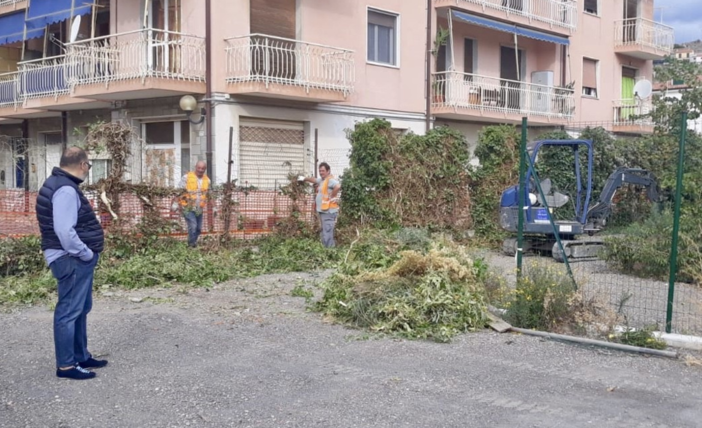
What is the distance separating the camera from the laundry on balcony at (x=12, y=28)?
2123 cm

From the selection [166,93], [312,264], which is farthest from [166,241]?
[166,93]

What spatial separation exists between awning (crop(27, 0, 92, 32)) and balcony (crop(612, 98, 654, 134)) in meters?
19.7

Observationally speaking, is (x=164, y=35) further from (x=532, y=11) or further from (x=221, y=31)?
(x=532, y=11)

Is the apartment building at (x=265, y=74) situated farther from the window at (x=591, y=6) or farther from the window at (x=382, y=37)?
the window at (x=591, y=6)

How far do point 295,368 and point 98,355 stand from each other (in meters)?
1.93

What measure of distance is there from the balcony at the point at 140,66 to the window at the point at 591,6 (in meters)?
16.9

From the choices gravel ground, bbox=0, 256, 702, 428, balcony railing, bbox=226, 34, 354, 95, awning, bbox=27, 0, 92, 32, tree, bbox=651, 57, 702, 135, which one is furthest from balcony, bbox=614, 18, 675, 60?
gravel ground, bbox=0, 256, 702, 428

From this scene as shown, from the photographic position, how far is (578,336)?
24.9 feet

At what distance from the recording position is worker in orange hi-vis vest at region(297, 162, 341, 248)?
45.3 feet

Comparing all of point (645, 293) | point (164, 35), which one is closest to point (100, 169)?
Result: point (164, 35)

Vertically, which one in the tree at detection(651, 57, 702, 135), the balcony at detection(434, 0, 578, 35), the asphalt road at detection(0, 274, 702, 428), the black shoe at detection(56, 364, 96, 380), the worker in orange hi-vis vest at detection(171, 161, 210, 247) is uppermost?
the balcony at detection(434, 0, 578, 35)

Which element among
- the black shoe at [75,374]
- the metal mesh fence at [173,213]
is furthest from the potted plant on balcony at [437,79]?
the black shoe at [75,374]

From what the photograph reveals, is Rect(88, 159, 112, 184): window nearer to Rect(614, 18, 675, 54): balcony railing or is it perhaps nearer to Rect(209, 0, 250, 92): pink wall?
Rect(209, 0, 250, 92): pink wall

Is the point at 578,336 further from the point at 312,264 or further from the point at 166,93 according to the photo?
the point at 166,93
